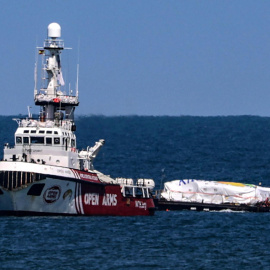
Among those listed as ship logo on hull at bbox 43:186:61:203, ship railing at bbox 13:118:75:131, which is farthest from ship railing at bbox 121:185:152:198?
ship logo on hull at bbox 43:186:61:203

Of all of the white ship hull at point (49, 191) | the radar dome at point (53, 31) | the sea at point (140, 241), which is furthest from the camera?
the radar dome at point (53, 31)

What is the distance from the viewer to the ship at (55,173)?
90.4 meters

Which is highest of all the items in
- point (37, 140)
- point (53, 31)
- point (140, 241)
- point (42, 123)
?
point (53, 31)

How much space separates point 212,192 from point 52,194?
3905 cm

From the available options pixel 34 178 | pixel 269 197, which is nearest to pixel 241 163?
pixel 269 197

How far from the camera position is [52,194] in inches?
3625

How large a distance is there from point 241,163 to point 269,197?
55.2m

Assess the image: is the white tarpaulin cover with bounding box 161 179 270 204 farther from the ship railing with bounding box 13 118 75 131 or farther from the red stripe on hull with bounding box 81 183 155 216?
the ship railing with bounding box 13 118 75 131

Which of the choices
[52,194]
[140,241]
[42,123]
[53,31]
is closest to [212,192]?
[42,123]

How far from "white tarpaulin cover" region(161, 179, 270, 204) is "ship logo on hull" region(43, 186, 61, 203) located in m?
36.1

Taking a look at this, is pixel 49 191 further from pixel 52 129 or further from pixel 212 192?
pixel 212 192

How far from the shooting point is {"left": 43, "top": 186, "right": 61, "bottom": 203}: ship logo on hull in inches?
3607

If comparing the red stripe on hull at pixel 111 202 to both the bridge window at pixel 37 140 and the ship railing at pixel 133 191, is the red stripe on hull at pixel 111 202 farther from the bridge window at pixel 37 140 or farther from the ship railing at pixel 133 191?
the bridge window at pixel 37 140

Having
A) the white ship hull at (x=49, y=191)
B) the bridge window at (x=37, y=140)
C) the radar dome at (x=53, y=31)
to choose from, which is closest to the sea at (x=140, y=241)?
the white ship hull at (x=49, y=191)
